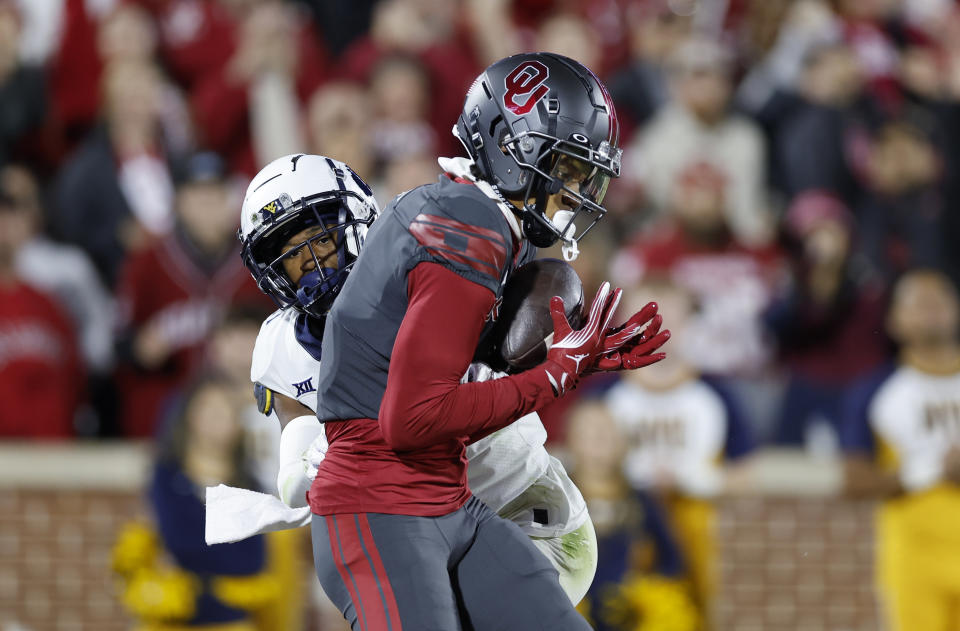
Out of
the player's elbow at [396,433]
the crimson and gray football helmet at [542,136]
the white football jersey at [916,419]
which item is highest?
the crimson and gray football helmet at [542,136]

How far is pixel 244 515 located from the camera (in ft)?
11.8

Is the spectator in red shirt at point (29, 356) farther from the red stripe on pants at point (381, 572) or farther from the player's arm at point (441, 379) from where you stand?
the player's arm at point (441, 379)

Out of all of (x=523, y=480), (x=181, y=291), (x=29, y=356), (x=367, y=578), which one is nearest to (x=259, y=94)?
(x=181, y=291)

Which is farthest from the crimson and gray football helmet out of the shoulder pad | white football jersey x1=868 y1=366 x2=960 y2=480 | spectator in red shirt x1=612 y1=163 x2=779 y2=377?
spectator in red shirt x1=612 y1=163 x2=779 y2=377

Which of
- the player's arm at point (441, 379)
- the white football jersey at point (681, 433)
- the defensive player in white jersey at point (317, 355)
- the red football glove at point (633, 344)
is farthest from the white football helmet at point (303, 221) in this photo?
the white football jersey at point (681, 433)

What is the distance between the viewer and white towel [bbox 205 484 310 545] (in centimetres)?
358

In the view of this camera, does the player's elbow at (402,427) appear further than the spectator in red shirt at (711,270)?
No

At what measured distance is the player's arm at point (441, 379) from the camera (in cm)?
300

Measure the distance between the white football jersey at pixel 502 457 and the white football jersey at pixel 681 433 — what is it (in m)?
3.22

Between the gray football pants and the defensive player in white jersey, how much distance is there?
1.05 feet

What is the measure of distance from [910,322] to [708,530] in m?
1.33

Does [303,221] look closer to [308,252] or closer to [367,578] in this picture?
[308,252]

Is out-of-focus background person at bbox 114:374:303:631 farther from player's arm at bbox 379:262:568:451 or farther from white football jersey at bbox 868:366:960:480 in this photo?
player's arm at bbox 379:262:568:451

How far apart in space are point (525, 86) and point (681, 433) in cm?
386
